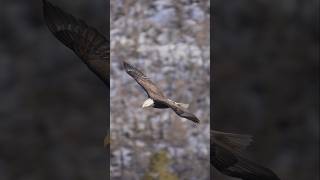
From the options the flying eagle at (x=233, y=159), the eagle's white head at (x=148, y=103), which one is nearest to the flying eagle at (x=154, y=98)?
the eagle's white head at (x=148, y=103)

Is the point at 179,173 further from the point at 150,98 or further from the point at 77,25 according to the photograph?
the point at 77,25

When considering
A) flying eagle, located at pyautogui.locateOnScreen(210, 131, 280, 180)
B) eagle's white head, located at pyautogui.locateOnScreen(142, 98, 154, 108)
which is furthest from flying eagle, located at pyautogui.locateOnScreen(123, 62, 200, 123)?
flying eagle, located at pyautogui.locateOnScreen(210, 131, 280, 180)

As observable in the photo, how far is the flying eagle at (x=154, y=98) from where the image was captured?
178 cm

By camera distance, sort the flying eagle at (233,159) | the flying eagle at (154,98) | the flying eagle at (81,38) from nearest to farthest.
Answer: the flying eagle at (154,98) < the flying eagle at (233,159) < the flying eagle at (81,38)

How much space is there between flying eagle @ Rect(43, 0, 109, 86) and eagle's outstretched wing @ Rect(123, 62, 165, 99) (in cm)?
42

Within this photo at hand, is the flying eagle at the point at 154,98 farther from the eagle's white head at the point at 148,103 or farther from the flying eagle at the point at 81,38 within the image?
the flying eagle at the point at 81,38

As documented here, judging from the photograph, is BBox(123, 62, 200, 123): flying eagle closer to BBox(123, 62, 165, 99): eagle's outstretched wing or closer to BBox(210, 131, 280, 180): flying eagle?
Answer: BBox(123, 62, 165, 99): eagle's outstretched wing

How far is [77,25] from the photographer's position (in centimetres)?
252

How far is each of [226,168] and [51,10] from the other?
0.73 meters

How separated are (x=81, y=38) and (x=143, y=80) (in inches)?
26.3

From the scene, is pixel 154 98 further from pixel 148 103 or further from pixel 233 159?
pixel 233 159

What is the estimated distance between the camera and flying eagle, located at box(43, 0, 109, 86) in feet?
7.73

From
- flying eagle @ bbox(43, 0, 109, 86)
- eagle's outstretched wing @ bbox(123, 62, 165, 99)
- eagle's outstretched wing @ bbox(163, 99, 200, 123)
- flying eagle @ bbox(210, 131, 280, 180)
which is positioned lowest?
flying eagle @ bbox(210, 131, 280, 180)

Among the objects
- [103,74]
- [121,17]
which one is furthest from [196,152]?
[103,74]
